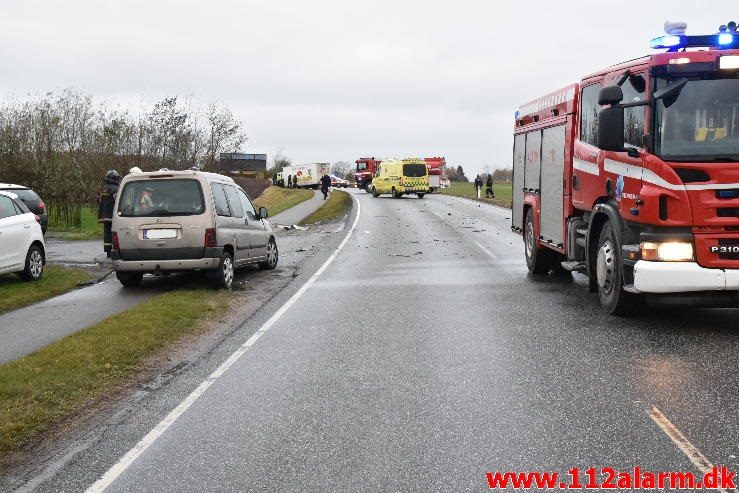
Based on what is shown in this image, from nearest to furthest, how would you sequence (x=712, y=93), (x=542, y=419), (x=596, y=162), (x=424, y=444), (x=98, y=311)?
(x=424, y=444) → (x=542, y=419) → (x=712, y=93) → (x=596, y=162) → (x=98, y=311)

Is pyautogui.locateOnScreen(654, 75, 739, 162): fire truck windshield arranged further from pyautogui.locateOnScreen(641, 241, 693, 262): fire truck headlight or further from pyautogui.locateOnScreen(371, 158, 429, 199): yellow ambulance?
pyautogui.locateOnScreen(371, 158, 429, 199): yellow ambulance

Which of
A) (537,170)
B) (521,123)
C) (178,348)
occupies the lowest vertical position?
(178,348)

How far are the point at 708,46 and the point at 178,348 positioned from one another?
685 cm

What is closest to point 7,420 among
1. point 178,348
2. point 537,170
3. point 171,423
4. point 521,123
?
point 171,423

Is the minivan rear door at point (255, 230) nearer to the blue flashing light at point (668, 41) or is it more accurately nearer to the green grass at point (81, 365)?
the green grass at point (81, 365)

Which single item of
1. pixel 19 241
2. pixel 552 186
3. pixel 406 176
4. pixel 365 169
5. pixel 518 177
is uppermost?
pixel 365 169

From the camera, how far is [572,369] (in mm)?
6703

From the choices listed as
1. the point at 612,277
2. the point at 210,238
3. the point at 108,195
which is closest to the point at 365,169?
the point at 108,195

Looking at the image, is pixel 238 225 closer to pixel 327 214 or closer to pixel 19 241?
pixel 19 241

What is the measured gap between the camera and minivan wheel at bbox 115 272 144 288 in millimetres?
12837

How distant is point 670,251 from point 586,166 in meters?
2.57

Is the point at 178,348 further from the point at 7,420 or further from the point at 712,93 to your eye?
the point at 712,93

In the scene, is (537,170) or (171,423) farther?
(537,170)

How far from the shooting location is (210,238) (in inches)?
470
